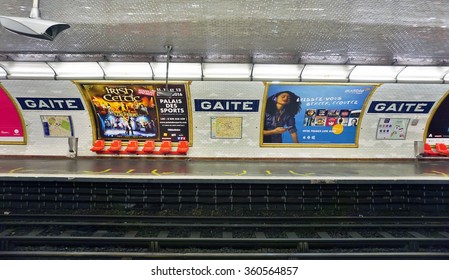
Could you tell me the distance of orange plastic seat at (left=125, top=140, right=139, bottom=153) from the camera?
27.3ft

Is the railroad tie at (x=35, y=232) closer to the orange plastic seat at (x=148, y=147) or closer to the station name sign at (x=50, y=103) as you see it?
the orange plastic seat at (x=148, y=147)

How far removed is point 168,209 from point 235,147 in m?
3.54

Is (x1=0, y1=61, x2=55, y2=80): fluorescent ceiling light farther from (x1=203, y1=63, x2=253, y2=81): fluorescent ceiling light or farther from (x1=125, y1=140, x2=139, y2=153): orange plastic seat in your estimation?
(x1=203, y1=63, x2=253, y2=81): fluorescent ceiling light

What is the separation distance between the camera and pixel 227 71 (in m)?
6.98

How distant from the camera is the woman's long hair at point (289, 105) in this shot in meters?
8.02

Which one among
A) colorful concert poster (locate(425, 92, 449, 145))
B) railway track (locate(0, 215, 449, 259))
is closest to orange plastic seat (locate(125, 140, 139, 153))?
railway track (locate(0, 215, 449, 259))

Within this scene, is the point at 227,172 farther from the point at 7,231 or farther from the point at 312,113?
the point at 7,231

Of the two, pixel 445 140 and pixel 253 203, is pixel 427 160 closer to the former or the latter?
pixel 445 140

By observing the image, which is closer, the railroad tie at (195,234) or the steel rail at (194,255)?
the steel rail at (194,255)

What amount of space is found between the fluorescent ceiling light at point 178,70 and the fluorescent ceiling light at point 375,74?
4609 mm

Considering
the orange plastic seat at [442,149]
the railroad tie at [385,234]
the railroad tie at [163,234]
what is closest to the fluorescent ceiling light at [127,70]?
the railroad tie at [163,234]

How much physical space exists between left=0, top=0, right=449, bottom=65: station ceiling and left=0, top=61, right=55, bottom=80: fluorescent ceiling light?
331 mm

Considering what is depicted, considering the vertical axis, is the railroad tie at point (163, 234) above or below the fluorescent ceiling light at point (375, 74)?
below

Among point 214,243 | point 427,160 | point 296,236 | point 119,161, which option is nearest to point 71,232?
point 214,243
